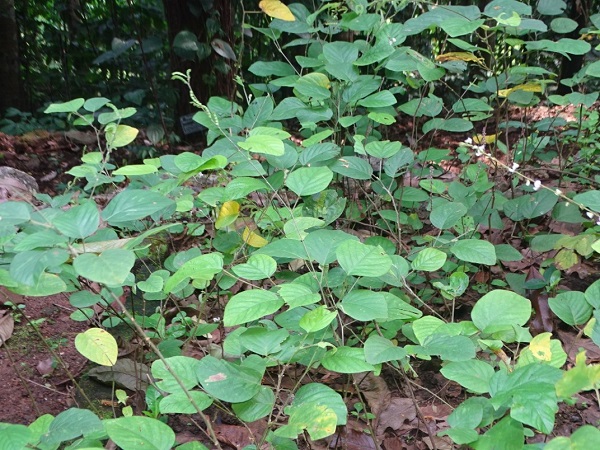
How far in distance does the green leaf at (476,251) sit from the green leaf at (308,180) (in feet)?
Answer: 1.18

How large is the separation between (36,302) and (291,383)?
103 cm

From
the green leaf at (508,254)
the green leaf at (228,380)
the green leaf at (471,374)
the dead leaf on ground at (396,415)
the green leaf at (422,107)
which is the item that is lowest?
the dead leaf on ground at (396,415)

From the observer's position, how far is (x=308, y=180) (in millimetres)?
1238

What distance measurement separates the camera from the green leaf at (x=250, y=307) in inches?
36.7

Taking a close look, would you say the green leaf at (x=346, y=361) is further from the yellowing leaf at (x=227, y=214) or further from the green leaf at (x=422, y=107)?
the green leaf at (x=422, y=107)

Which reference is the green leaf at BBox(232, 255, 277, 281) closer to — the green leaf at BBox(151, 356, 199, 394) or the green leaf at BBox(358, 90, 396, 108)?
the green leaf at BBox(151, 356, 199, 394)

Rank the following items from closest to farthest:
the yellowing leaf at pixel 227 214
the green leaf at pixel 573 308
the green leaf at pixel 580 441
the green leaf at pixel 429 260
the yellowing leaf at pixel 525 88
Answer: the green leaf at pixel 580 441
the green leaf at pixel 573 308
the green leaf at pixel 429 260
the yellowing leaf at pixel 227 214
the yellowing leaf at pixel 525 88

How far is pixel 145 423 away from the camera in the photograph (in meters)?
0.80

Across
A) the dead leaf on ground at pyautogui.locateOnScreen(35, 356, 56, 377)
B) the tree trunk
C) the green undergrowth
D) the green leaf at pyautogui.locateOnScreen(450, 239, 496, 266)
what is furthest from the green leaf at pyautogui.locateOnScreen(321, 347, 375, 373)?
the tree trunk

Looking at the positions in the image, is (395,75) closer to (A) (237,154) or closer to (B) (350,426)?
(A) (237,154)

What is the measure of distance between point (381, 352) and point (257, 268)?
0.92 feet

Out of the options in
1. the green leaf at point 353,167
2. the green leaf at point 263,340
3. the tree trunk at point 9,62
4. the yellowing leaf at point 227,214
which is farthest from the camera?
the tree trunk at point 9,62

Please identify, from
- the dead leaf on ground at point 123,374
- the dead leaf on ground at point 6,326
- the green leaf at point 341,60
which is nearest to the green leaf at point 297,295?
the dead leaf on ground at point 123,374

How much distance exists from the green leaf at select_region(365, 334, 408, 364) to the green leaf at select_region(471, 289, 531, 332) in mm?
175
